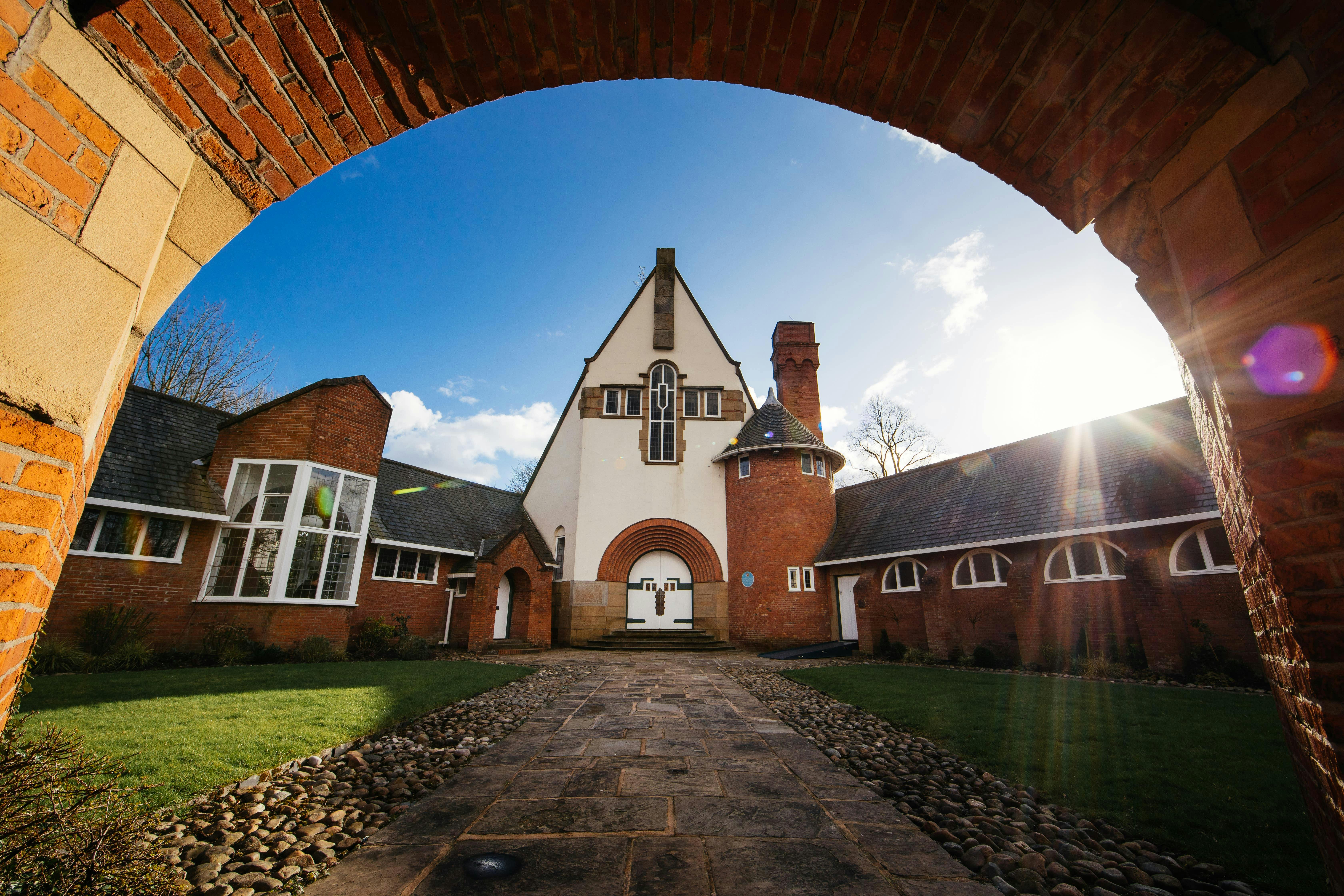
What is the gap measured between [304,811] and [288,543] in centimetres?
1090

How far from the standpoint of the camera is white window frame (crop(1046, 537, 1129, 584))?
1116 cm

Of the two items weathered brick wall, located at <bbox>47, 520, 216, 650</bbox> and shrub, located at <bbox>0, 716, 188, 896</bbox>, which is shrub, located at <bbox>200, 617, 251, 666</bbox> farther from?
shrub, located at <bbox>0, 716, 188, 896</bbox>

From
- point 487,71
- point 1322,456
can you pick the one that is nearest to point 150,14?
point 487,71

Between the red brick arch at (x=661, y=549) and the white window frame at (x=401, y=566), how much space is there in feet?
16.5

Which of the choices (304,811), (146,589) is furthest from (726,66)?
(146,589)

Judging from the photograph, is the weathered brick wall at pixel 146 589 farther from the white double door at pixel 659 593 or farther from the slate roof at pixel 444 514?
the white double door at pixel 659 593

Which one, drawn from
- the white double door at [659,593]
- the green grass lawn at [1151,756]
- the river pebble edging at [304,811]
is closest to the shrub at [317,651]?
the river pebble edging at [304,811]

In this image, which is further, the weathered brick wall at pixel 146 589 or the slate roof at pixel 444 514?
the slate roof at pixel 444 514

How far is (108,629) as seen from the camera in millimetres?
9805

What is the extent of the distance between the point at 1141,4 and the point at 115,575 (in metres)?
15.3

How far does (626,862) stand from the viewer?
251 cm

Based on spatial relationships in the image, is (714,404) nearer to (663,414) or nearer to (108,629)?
(663,414)

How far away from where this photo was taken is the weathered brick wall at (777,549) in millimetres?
17078

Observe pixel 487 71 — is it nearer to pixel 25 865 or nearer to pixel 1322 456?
pixel 1322 456
